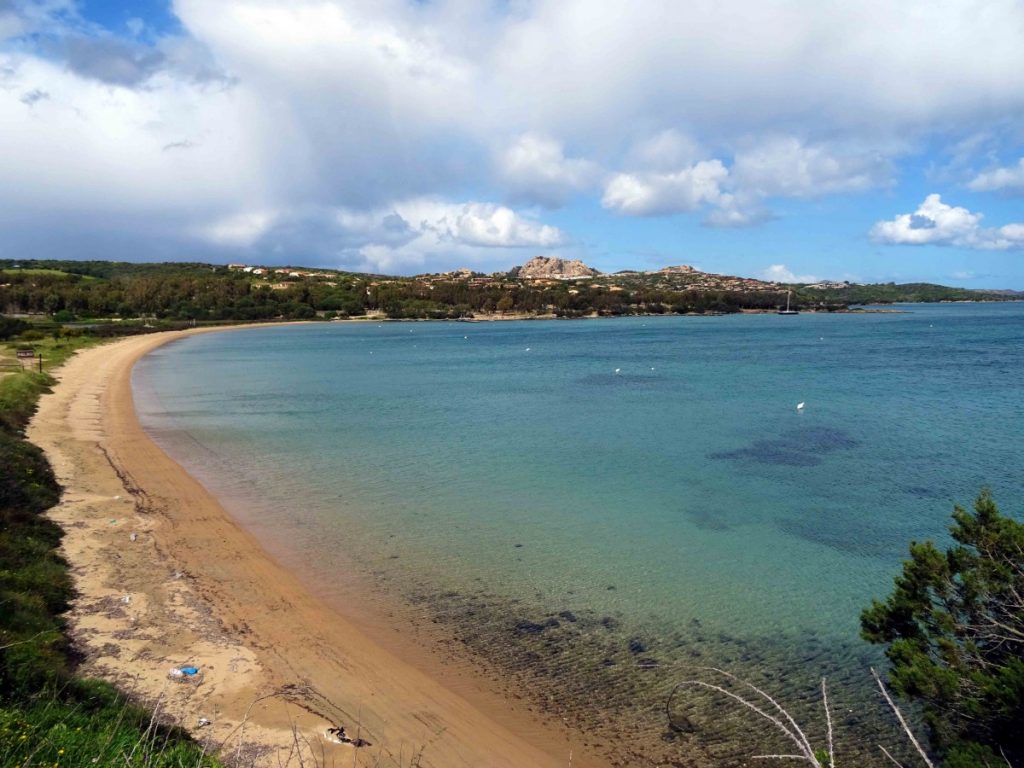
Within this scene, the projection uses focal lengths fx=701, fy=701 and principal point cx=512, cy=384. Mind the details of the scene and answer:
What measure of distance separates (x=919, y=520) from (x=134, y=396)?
30735 mm

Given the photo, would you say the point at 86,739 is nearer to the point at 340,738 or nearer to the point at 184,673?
the point at 340,738

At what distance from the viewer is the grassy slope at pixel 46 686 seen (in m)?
4.68

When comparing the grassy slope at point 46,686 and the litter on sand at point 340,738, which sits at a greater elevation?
the grassy slope at point 46,686

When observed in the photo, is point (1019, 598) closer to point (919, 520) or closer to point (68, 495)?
point (919, 520)

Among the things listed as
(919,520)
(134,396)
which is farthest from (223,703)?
(134,396)

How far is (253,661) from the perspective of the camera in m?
8.30

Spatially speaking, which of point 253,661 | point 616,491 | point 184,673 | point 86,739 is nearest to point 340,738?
point 253,661

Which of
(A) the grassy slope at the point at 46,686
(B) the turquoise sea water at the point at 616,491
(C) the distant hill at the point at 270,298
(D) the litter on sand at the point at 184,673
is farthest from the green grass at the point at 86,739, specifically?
(C) the distant hill at the point at 270,298

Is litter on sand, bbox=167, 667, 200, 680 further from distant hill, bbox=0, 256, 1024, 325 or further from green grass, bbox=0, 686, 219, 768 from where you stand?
distant hill, bbox=0, 256, 1024, 325

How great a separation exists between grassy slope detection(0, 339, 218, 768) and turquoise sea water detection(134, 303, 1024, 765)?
3681 mm

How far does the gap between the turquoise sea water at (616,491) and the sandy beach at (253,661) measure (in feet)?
3.36

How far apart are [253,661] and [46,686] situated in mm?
2549

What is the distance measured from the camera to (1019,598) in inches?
223

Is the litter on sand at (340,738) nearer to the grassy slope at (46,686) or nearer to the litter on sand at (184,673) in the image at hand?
the grassy slope at (46,686)
